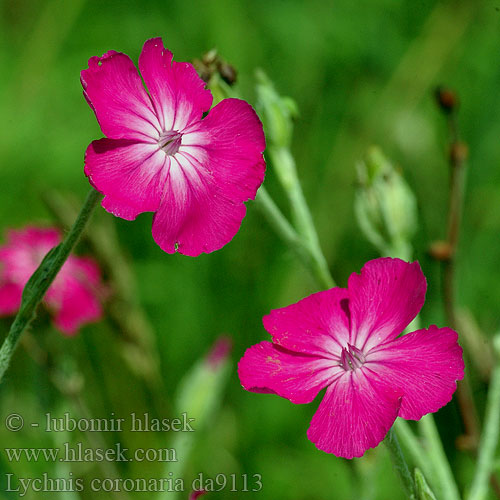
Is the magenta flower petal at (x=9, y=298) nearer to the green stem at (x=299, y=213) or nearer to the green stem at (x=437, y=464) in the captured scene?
the green stem at (x=299, y=213)

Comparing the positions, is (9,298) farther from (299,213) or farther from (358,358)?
(358,358)

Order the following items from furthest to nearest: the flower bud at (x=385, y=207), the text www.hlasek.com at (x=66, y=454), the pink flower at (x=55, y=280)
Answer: the pink flower at (x=55, y=280)
the text www.hlasek.com at (x=66, y=454)
the flower bud at (x=385, y=207)

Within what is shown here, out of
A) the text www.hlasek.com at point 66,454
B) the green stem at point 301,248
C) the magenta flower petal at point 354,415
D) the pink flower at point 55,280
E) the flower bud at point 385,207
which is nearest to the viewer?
the magenta flower petal at point 354,415

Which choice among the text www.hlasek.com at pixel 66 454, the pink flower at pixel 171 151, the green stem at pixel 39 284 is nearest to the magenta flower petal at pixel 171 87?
the pink flower at pixel 171 151

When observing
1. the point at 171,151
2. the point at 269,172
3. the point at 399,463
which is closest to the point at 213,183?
the point at 171,151

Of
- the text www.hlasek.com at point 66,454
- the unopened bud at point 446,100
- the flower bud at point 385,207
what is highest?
the unopened bud at point 446,100

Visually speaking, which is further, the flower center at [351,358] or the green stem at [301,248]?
the green stem at [301,248]

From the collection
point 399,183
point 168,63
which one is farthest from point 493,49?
point 168,63
